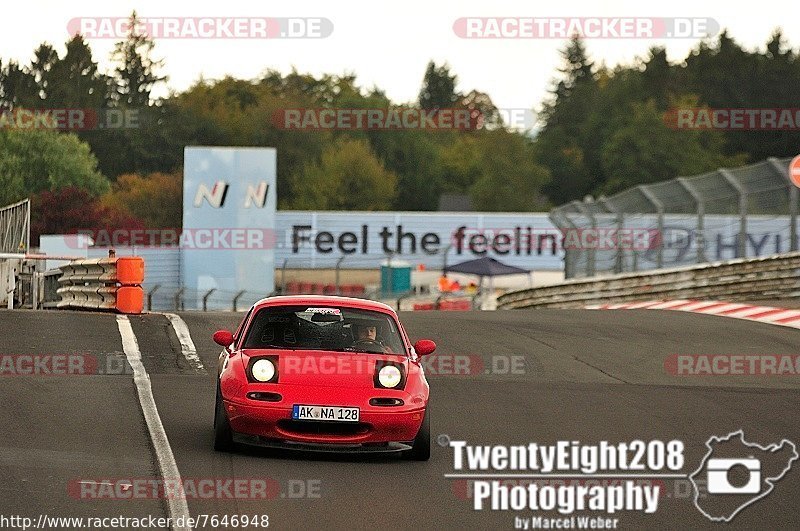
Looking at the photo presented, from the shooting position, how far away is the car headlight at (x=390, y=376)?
383 inches

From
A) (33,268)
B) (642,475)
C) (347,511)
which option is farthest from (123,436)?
(33,268)

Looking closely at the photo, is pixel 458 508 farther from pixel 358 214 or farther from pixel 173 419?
pixel 358 214

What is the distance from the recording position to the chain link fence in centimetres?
2394

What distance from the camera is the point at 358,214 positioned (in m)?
67.4

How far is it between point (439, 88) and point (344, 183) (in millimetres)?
54909

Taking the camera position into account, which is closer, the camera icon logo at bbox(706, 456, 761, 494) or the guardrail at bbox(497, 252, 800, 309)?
the camera icon logo at bbox(706, 456, 761, 494)

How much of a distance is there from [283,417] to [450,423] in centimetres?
239

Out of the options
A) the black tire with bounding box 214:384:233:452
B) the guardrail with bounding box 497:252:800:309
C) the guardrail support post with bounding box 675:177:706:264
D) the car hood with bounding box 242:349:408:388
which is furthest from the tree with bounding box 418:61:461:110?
the black tire with bounding box 214:384:233:452

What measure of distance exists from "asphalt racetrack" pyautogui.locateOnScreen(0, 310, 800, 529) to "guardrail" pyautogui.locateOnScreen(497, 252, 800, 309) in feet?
16.3

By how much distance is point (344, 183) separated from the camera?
96.6 meters

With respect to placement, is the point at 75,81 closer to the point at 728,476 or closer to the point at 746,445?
the point at 746,445
